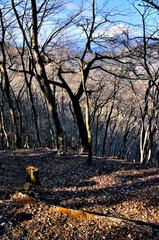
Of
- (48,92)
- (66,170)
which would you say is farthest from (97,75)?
(66,170)

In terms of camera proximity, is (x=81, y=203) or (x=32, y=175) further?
(x=32, y=175)

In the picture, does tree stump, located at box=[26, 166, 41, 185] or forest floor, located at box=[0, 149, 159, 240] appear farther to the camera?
tree stump, located at box=[26, 166, 41, 185]

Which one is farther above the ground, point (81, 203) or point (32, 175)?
point (32, 175)

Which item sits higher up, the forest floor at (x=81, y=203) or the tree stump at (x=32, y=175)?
the tree stump at (x=32, y=175)

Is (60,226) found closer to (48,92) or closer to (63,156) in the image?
(63,156)

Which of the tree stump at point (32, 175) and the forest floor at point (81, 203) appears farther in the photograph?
the tree stump at point (32, 175)

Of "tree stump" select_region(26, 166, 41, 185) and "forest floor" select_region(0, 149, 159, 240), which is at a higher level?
"tree stump" select_region(26, 166, 41, 185)

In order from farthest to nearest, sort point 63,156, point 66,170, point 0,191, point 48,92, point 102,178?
point 63,156, point 48,92, point 66,170, point 102,178, point 0,191

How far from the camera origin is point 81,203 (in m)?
3.81

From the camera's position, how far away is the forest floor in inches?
110

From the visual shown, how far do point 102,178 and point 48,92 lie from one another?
152 inches

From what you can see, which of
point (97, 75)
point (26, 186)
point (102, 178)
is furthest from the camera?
point (97, 75)

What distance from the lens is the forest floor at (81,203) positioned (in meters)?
2.79

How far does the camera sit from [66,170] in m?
5.98
